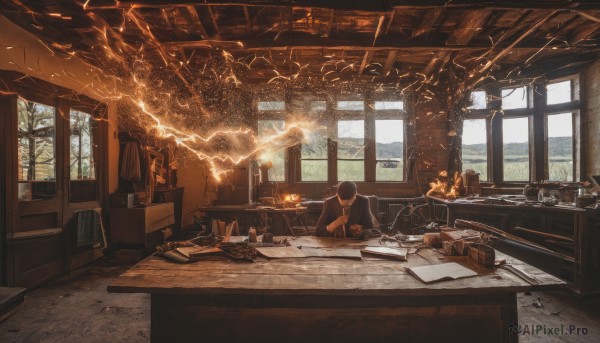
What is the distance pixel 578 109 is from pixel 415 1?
5363 mm

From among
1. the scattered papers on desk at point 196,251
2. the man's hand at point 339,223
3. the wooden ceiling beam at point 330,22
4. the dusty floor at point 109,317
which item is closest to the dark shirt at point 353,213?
the man's hand at point 339,223

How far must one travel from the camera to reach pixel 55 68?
17.3ft

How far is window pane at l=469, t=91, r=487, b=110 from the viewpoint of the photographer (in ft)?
25.3

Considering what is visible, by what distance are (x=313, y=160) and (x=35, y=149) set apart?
5.79 m

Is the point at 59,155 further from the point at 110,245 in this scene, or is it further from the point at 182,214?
the point at 182,214

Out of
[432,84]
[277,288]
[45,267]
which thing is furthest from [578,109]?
[45,267]

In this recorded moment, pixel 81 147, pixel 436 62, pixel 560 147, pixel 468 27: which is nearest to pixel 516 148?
pixel 560 147

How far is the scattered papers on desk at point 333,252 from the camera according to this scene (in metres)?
2.62

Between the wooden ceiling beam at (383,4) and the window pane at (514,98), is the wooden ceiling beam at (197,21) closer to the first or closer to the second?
the wooden ceiling beam at (383,4)

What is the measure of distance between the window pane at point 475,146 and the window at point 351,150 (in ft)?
8.74

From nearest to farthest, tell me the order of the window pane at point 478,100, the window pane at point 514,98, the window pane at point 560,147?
the window pane at point 560,147 → the window pane at point 514,98 → the window pane at point 478,100

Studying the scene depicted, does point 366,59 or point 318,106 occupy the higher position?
point 366,59

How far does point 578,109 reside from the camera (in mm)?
6629

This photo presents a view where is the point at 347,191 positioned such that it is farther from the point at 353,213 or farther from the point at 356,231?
the point at 356,231
